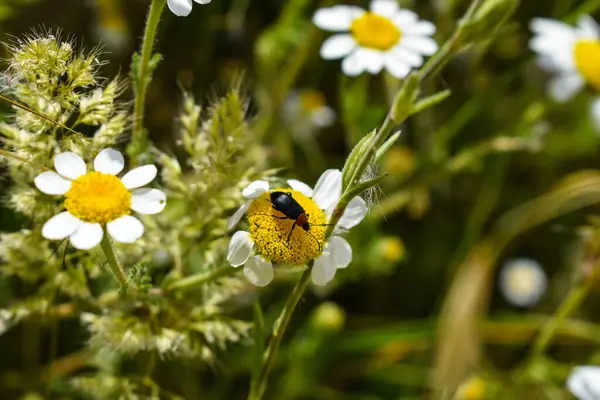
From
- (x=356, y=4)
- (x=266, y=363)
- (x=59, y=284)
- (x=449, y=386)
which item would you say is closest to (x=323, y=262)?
(x=266, y=363)

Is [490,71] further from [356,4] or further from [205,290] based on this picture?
[205,290]

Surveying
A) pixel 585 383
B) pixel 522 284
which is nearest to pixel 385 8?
pixel 585 383

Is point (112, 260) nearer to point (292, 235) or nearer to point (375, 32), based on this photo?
point (292, 235)

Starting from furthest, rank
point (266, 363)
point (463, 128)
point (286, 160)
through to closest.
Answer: point (463, 128)
point (286, 160)
point (266, 363)

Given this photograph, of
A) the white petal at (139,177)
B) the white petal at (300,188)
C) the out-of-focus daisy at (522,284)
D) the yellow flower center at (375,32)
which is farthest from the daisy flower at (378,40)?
the out-of-focus daisy at (522,284)

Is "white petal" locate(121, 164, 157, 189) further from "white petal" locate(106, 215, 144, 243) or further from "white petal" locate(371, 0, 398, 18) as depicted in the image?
"white petal" locate(371, 0, 398, 18)
